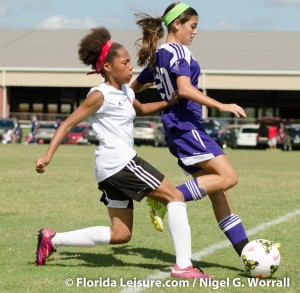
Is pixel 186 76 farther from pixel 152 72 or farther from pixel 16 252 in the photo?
pixel 16 252

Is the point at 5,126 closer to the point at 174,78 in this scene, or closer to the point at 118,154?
the point at 174,78

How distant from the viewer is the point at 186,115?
7074 mm

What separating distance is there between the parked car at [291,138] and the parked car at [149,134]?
20.5 feet

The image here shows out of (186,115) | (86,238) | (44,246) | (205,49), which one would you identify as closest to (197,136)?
(186,115)

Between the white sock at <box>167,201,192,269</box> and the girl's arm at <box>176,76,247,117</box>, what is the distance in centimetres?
82

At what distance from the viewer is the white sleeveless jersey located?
6.72m

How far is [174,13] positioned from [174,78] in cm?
56

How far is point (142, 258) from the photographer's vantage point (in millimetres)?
7875

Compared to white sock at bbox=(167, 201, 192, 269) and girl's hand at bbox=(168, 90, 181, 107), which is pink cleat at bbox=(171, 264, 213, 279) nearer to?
white sock at bbox=(167, 201, 192, 269)

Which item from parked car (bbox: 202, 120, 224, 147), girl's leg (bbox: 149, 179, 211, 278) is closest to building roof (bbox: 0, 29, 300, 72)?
parked car (bbox: 202, 120, 224, 147)

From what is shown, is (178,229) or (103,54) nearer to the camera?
(178,229)

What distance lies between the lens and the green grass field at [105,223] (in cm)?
682

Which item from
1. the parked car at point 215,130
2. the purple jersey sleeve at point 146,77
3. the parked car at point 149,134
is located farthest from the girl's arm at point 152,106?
the parked car at point 149,134

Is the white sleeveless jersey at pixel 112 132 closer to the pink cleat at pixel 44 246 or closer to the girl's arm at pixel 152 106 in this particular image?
the girl's arm at pixel 152 106
